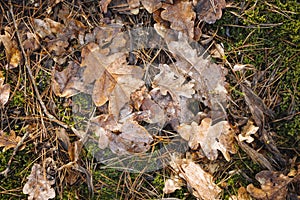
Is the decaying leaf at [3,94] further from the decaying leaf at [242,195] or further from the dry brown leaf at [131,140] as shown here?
the decaying leaf at [242,195]

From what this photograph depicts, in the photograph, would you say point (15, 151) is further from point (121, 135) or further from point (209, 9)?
point (209, 9)

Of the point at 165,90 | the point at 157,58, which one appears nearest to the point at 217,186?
the point at 165,90

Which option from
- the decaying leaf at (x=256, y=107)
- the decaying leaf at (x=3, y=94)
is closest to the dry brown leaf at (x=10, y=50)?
the decaying leaf at (x=3, y=94)

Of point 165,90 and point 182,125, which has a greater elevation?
point 165,90


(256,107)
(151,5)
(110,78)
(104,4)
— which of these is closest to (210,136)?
(256,107)

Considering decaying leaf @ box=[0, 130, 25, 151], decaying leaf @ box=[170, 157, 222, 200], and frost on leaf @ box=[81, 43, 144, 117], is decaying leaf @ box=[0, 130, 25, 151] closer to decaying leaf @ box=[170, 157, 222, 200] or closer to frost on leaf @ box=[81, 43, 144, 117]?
frost on leaf @ box=[81, 43, 144, 117]

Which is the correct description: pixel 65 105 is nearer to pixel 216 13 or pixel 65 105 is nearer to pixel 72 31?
pixel 72 31
